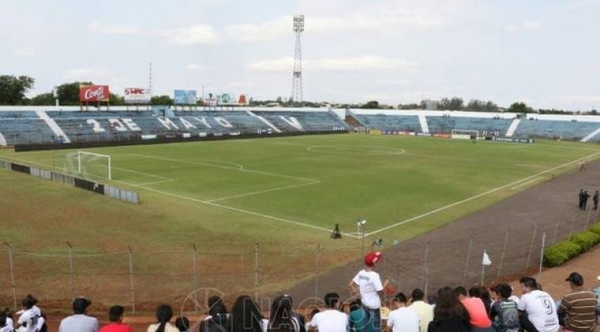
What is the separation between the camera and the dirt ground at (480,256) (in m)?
18.9

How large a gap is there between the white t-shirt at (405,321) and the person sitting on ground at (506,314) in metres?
1.45

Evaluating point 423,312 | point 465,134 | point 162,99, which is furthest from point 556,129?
point 423,312

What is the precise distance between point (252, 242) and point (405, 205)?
14.5m

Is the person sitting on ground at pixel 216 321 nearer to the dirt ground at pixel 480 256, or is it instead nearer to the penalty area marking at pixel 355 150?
the dirt ground at pixel 480 256

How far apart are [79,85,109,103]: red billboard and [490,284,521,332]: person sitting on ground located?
319 feet

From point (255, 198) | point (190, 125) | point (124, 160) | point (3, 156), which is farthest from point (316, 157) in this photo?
point (190, 125)

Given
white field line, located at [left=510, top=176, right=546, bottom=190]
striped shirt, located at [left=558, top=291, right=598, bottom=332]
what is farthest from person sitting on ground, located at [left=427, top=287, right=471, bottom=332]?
white field line, located at [left=510, top=176, right=546, bottom=190]

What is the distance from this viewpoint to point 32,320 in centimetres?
1019

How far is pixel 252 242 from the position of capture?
24.9 m

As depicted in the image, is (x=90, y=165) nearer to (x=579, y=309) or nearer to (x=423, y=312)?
(x=423, y=312)

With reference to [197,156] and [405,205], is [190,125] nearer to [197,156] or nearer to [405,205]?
[197,156]

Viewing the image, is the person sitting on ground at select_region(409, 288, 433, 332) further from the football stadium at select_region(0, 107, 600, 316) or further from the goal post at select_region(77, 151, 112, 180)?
the goal post at select_region(77, 151, 112, 180)

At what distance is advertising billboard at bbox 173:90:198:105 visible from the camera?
118m

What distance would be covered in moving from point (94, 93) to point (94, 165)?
46954mm
